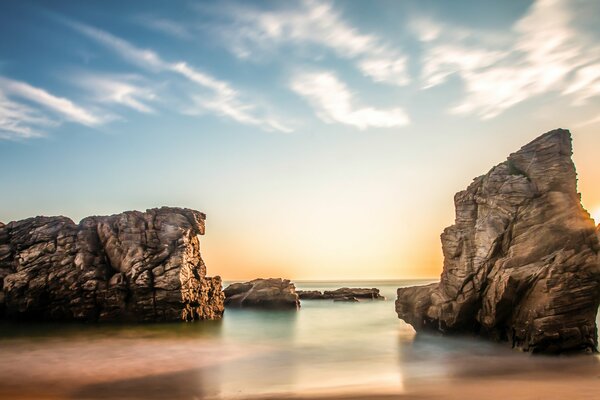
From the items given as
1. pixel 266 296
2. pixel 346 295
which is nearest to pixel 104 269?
pixel 266 296

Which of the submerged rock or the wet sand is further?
the submerged rock

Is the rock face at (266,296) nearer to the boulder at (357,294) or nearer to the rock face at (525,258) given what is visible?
the boulder at (357,294)

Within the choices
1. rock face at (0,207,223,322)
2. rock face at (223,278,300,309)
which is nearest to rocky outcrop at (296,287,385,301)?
rock face at (223,278,300,309)

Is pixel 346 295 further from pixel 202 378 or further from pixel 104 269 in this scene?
pixel 202 378

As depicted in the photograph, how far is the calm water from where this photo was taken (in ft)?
53.0

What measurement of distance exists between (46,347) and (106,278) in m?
15.4

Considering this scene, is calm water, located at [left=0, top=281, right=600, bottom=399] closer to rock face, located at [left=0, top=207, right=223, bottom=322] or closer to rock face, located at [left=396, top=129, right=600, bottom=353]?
rock face, located at [left=396, top=129, right=600, bottom=353]

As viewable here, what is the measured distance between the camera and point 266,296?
63.0 metres

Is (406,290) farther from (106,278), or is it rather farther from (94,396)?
(106,278)

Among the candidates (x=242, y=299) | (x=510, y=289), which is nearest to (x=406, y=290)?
(x=510, y=289)

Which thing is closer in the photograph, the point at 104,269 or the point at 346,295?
the point at 104,269

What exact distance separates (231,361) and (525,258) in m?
16.6

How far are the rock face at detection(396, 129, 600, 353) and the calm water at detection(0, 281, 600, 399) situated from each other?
1.41m

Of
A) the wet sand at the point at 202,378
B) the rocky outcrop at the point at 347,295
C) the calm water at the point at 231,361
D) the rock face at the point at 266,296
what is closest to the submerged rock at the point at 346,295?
the rocky outcrop at the point at 347,295
